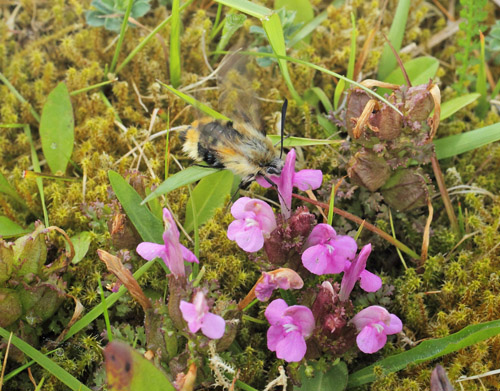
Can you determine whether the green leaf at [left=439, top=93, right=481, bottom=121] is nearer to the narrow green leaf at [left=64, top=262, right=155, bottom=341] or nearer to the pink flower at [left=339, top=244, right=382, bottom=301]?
the pink flower at [left=339, top=244, right=382, bottom=301]

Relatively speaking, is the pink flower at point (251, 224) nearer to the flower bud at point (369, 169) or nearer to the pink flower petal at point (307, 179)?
the pink flower petal at point (307, 179)

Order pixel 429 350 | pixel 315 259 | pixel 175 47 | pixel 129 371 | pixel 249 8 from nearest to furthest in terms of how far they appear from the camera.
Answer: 1. pixel 129 371
2. pixel 315 259
3. pixel 429 350
4. pixel 249 8
5. pixel 175 47

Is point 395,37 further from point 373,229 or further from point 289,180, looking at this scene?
point 289,180

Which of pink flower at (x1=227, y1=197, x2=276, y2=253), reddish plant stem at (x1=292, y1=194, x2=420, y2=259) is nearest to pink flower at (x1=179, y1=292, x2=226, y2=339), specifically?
pink flower at (x1=227, y1=197, x2=276, y2=253)

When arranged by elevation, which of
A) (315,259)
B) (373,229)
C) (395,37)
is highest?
(395,37)

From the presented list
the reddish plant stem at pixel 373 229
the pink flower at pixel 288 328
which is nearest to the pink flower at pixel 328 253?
the pink flower at pixel 288 328

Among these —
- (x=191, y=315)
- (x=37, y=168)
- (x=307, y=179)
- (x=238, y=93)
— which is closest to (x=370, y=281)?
(x=307, y=179)

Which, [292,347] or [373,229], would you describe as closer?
[292,347]
